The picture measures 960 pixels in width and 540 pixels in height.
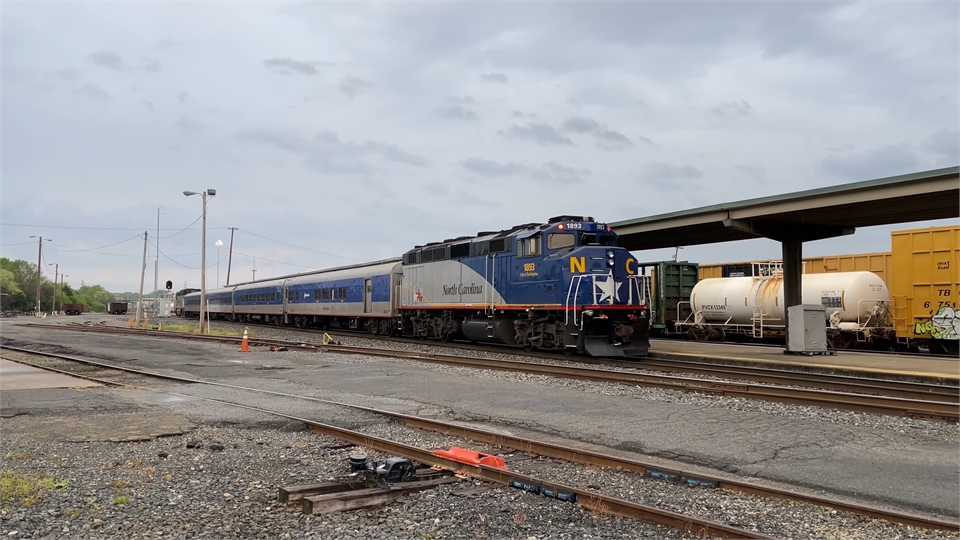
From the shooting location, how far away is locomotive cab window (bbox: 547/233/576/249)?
17719mm

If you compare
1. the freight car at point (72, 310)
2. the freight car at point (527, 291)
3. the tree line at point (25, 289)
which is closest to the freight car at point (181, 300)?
the freight car at point (72, 310)

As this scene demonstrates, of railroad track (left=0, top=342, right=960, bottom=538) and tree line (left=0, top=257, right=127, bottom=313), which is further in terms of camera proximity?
tree line (left=0, top=257, right=127, bottom=313)

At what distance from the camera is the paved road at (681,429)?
6.23 meters

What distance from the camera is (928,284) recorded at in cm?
1962

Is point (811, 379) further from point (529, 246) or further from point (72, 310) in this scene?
point (72, 310)

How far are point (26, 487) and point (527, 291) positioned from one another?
13.8m

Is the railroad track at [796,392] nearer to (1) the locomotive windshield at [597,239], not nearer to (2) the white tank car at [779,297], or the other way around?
(1) the locomotive windshield at [597,239]

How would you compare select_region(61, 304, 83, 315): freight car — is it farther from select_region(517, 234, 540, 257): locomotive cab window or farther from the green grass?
the green grass

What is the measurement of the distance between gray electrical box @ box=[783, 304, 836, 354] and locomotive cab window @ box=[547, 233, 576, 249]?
650cm

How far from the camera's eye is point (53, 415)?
31.0 ft

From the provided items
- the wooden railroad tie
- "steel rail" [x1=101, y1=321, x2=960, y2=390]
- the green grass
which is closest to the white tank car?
"steel rail" [x1=101, y1=321, x2=960, y2=390]

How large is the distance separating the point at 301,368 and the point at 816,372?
39.4 feet

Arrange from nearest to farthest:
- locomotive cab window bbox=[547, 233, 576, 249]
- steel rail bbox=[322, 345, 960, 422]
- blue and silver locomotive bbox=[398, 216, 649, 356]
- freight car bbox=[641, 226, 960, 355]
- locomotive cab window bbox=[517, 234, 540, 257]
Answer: steel rail bbox=[322, 345, 960, 422]
blue and silver locomotive bbox=[398, 216, 649, 356]
locomotive cab window bbox=[547, 233, 576, 249]
locomotive cab window bbox=[517, 234, 540, 257]
freight car bbox=[641, 226, 960, 355]

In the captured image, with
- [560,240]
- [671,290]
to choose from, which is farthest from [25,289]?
[560,240]
